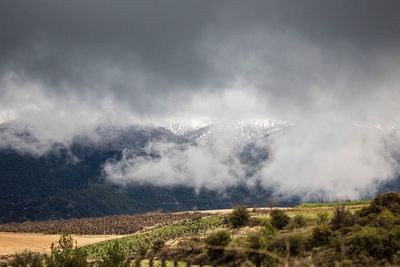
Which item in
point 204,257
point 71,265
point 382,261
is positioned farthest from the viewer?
point 204,257

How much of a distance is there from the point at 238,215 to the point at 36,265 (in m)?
48.1

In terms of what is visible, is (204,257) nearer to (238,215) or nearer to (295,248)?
(295,248)

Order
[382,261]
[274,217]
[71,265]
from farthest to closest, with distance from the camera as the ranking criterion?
[274,217] → [382,261] → [71,265]

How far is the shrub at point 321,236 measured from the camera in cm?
3881

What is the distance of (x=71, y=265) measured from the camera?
26.2 m

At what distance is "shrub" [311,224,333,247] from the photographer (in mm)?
38812

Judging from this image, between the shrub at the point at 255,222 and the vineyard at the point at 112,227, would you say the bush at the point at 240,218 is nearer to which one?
the shrub at the point at 255,222

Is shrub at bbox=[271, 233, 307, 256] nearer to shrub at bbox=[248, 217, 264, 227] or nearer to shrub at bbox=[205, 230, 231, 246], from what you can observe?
shrub at bbox=[205, 230, 231, 246]

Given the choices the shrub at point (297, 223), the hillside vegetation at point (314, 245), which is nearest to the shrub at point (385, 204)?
the hillside vegetation at point (314, 245)

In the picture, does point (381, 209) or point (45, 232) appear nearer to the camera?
point (381, 209)

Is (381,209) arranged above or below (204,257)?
above

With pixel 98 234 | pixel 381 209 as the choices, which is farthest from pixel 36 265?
pixel 98 234

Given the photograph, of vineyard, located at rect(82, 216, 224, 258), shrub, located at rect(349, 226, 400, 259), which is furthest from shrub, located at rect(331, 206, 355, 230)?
vineyard, located at rect(82, 216, 224, 258)

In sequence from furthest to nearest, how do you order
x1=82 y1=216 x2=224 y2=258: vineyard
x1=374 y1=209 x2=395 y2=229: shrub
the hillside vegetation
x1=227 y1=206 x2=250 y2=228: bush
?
x1=82 y1=216 x2=224 y2=258: vineyard, x1=227 y1=206 x2=250 y2=228: bush, x1=374 y1=209 x2=395 y2=229: shrub, the hillside vegetation
